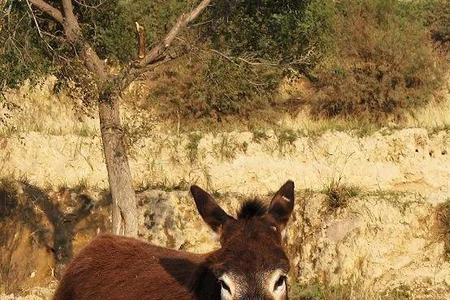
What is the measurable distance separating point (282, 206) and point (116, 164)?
7691 mm

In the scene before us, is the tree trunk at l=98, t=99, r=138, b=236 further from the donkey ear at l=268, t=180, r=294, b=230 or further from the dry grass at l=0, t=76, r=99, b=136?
the donkey ear at l=268, t=180, r=294, b=230

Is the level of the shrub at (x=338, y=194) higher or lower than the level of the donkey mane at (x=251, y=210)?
higher

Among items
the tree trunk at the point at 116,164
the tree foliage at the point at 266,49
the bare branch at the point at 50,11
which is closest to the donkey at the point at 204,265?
the tree trunk at the point at 116,164

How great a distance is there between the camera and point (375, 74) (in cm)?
2672

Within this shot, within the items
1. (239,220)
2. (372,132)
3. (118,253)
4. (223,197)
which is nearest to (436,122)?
(372,132)

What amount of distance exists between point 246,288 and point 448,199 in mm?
11340

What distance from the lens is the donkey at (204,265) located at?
241 inches

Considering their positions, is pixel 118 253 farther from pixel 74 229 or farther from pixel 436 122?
pixel 436 122

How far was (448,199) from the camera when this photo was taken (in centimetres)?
1662

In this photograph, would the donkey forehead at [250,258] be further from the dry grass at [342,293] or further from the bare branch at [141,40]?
the dry grass at [342,293]

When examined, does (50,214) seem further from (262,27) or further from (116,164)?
(262,27)

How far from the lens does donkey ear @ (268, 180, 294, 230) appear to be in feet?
22.2

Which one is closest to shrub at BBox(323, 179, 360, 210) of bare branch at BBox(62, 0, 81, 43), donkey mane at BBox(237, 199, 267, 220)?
bare branch at BBox(62, 0, 81, 43)

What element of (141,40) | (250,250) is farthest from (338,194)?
(250,250)
